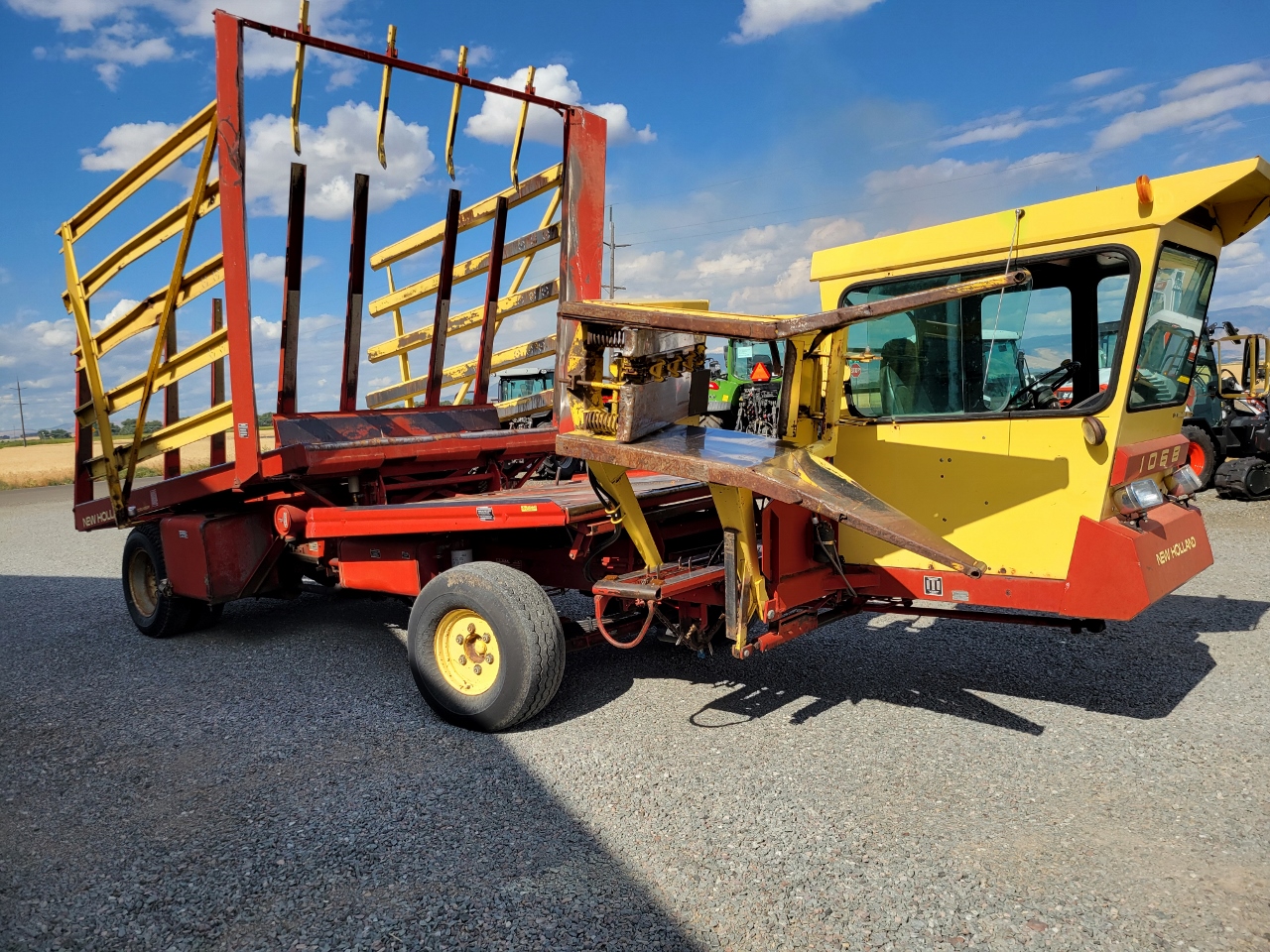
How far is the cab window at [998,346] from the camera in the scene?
402 cm

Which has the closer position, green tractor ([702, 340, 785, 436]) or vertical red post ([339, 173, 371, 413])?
vertical red post ([339, 173, 371, 413])

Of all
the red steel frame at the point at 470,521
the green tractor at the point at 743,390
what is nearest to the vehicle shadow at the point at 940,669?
the red steel frame at the point at 470,521

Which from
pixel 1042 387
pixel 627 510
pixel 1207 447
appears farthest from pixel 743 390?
pixel 627 510

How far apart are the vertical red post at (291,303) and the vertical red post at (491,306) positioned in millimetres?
1385

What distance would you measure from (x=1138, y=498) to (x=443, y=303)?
4.67m

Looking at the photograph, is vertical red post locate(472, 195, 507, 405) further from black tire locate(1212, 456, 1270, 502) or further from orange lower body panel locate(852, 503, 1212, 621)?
black tire locate(1212, 456, 1270, 502)

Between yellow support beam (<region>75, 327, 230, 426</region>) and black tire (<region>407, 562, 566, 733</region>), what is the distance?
1.94m

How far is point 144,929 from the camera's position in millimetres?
2752

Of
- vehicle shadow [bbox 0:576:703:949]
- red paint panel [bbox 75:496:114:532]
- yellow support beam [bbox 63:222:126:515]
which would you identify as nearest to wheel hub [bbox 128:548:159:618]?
red paint panel [bbox 75:496:114:532]

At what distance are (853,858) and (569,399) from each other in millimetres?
2129

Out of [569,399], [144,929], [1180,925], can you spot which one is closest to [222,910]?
[144,929]

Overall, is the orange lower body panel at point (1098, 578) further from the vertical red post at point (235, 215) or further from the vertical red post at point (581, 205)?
the vertical red post at point (235, 215)

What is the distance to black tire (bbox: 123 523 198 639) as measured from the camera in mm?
6070

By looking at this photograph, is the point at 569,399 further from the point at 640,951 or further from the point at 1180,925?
the point at 1180,925
